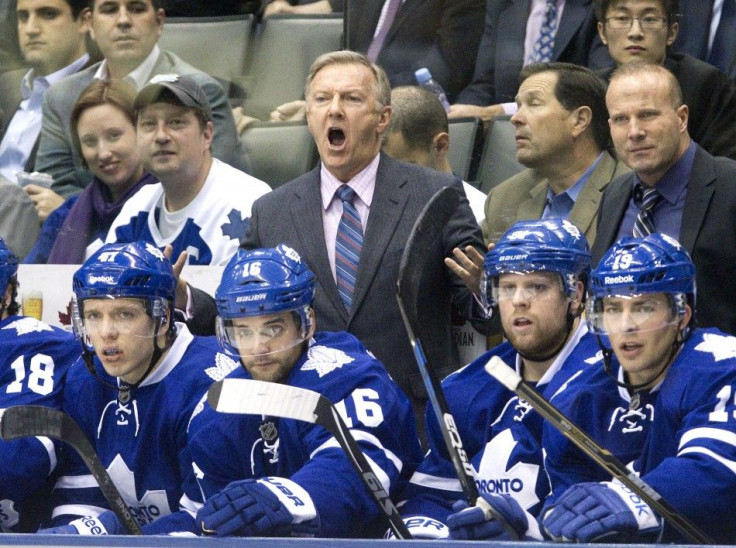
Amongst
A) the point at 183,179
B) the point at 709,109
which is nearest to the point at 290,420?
the point at 183,179

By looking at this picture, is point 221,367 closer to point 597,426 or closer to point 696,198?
point 597,426

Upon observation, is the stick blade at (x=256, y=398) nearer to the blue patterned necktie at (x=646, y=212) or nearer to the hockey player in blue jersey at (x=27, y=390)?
the hockey player in blue jersey at (x=27, y=390)

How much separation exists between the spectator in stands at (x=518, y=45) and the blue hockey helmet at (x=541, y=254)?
4.17 ft

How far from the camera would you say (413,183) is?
3861 millimetres

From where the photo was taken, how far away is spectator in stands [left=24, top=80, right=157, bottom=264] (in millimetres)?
4555

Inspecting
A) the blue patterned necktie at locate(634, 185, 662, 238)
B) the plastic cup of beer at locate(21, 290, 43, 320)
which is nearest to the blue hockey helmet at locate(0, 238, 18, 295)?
the plastic cup of beer at locate(21, 290, 43, 320)

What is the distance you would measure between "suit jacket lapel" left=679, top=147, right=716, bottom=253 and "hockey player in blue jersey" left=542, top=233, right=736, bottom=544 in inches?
18.3

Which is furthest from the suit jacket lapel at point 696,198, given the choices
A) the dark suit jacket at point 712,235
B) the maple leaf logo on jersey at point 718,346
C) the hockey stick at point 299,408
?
the hockey stick at point 299,408

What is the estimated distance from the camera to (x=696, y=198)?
360 centimetres

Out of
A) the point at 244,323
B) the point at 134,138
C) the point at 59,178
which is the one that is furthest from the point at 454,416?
the point at 59,178

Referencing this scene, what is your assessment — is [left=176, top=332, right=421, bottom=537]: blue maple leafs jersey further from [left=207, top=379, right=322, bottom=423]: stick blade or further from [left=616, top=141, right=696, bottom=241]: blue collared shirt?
[left=616, top=141, right=696, bottom=241]: blue collared shirt

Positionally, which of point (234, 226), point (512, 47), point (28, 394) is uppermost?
point (512, 47)

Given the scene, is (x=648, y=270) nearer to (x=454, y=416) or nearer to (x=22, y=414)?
(x=454, y=416)

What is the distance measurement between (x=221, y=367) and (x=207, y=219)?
802mm
